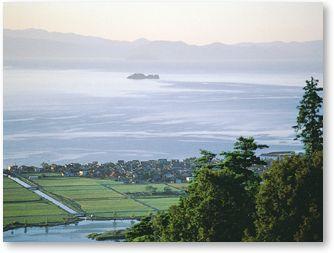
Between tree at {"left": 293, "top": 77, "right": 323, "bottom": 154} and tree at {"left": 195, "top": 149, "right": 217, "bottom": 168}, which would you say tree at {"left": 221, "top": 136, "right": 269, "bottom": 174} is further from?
tree at {"left": 293, "top": 77, "right": 323, "bottom": 154}

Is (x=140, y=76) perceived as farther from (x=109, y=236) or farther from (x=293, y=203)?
(x=293, y=203)

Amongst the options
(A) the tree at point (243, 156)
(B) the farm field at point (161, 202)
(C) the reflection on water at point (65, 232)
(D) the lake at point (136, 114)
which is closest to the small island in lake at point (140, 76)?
(D) the lake at point (136, 114)

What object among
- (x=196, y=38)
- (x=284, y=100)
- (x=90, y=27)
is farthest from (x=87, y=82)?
(x=284, y=100)

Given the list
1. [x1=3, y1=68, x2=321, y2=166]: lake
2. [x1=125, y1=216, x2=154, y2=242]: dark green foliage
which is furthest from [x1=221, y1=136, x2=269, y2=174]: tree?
[x1=125, y1=216, x2=154, y2=242]: dark green foliage

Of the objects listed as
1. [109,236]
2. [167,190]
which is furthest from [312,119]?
[109,236]

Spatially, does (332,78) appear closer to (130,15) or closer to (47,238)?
(130,15)
